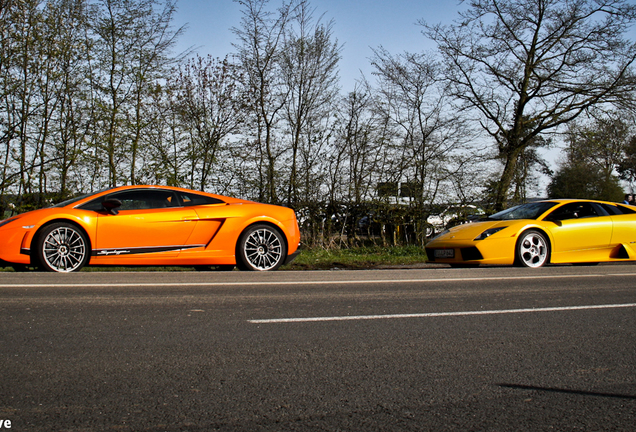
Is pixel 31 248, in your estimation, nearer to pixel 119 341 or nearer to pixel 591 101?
pixel 119 341

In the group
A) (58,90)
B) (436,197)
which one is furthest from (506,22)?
(58,90)

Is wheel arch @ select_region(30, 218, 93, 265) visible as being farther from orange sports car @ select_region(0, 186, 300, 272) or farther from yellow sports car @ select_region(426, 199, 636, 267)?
yellow sports car @ select_region(426, 199, 636, 267)

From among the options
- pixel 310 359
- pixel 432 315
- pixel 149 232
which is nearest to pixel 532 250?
pixel 432 315

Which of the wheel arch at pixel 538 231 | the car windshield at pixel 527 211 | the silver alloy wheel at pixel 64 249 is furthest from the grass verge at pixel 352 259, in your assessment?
the wheel arch at pixel 538 231

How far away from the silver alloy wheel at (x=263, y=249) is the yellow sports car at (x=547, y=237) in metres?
3.48

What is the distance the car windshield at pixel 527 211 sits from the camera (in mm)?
11117

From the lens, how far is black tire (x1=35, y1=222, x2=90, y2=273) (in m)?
7.99

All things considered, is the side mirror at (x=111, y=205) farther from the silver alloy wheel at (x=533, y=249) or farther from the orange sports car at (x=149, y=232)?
the silver alloy wheel at (x=533, y=249)

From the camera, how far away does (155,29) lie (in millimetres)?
13711

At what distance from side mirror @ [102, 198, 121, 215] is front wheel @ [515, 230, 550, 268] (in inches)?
277

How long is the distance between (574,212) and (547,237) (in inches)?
36.0

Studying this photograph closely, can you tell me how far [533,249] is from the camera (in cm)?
1070

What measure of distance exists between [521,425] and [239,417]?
1382mm

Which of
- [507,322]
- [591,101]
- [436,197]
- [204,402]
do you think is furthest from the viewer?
[591,101]
